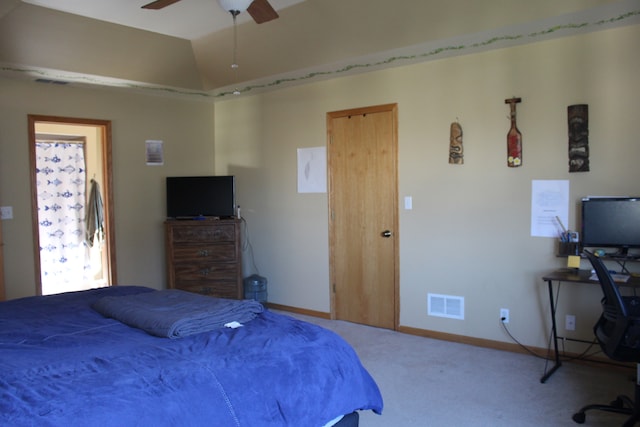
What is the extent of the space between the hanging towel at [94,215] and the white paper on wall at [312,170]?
294cm

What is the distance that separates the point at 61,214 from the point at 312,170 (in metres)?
3.50

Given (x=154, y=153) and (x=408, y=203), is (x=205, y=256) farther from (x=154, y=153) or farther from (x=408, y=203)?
(x=408, y=203)

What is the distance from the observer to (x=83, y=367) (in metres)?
1.62

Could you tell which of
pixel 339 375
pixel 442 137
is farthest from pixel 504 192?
pixel 339 375

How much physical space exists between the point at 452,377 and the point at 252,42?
341cm

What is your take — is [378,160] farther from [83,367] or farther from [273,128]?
[83,367]

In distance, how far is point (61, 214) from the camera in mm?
6047

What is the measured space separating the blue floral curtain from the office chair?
232 inches

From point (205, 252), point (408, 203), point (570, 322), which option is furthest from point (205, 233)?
point (570, 322)

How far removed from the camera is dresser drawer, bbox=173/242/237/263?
5.03 metres

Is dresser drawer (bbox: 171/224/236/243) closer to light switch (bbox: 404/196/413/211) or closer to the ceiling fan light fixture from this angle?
light switch (bbox: 404/196/413/211)

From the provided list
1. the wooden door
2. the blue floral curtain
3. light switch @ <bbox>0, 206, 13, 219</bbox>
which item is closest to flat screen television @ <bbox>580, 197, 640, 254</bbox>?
the wooden door

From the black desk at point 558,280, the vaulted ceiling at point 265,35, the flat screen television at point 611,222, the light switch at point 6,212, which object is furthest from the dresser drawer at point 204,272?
the flat screen television at point 611,222

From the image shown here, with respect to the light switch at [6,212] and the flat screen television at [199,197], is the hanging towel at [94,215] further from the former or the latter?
the light switch at [6,212]
